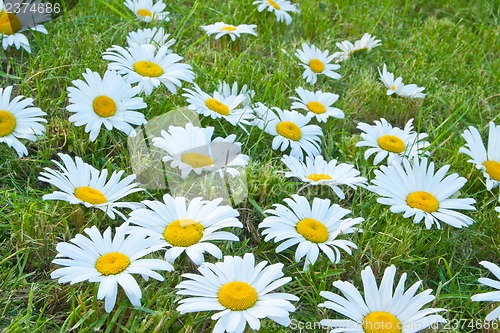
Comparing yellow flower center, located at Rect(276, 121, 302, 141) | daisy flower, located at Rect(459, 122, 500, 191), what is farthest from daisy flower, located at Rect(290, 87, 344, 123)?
daisy flower, located at Rect(459, 122, 500, 191)

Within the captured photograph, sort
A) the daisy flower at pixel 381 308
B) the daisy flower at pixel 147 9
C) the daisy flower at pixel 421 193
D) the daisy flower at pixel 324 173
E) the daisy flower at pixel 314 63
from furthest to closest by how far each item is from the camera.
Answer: the daisy flower at pixel 147 9 < the daisy flower at pixel 314 63 < the daisy flower at pixel 324 173 < the daisy flower at pixel 421 193 < the daisy flower at pixel 381 308

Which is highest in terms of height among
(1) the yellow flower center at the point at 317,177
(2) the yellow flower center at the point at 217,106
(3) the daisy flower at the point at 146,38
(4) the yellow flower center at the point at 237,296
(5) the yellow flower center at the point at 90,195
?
(3) the daisy flower at the point at 146,38

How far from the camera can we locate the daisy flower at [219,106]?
234 centimetres

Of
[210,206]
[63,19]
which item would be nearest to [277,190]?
[210,206]

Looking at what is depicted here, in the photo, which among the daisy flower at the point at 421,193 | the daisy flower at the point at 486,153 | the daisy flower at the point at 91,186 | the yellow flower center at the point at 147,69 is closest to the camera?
the daisy flower at the point at 91,186

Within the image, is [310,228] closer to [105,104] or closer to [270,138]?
[270,138]

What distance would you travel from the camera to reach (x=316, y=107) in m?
2.59

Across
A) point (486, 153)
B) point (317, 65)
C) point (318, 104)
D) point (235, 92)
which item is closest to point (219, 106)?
point (235, 92)

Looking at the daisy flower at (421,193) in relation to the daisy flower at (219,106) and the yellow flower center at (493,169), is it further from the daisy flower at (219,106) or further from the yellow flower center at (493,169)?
the daisy flower at (219,106)

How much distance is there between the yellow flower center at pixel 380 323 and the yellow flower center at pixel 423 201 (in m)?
0.48

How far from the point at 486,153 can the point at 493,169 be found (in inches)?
4.0

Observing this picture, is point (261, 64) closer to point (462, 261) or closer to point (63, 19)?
point (63, 19)

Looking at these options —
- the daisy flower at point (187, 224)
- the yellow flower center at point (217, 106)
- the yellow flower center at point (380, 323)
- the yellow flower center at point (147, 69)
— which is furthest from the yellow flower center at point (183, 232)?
the yellow flower center at point (147, 69)

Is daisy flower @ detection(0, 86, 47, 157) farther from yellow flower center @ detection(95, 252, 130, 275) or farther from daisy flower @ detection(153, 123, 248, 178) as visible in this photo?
yellow flower center @ detection(95, 252, 130, 275)
